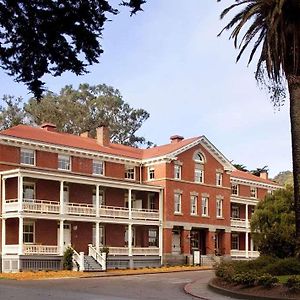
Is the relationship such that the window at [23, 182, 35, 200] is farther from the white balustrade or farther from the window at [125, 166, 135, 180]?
the window at [125, 166, 135, 180]

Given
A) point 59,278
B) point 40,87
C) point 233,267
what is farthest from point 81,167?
point 40,87

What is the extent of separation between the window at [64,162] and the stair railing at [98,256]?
6861mm

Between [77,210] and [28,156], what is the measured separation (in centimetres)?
571

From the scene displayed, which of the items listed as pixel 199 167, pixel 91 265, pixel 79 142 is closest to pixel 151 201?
pixel 199 167

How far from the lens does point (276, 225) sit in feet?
126

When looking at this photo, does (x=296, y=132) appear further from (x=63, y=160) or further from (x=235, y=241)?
(x=235, y=241)

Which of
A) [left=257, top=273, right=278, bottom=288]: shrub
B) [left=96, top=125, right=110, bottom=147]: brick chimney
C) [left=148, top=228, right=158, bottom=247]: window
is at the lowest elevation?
[left=257, top=273, right=278, bottom=288]: shrub

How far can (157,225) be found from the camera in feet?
174

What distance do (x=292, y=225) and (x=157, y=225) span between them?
17.4 metres

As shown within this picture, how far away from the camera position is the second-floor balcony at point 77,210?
43094mm

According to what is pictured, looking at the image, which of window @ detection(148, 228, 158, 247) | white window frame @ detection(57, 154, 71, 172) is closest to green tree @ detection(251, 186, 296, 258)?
window @ detection(148, 228, 158, 247)

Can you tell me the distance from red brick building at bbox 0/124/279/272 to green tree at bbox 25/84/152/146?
18864 mm

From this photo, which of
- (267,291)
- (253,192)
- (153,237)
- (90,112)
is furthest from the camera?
(90,112)

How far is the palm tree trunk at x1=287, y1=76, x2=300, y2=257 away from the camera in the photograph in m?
26.6
